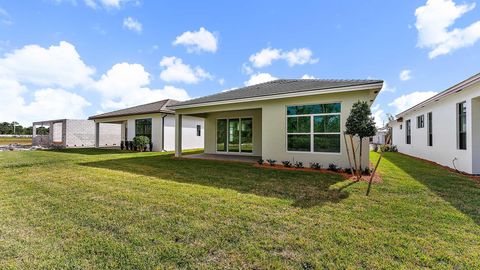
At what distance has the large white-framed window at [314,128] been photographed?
8898mm

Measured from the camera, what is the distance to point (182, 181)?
22.6ft

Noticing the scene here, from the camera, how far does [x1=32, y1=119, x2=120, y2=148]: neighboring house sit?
90.1ft

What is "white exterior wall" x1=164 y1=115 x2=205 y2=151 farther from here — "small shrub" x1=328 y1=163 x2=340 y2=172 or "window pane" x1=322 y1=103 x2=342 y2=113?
"small shrub" x1=328 y1=163 x2=340 y2=172

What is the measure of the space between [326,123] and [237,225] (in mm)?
6743

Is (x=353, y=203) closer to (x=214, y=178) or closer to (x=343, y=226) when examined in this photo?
(x=343, y=226)

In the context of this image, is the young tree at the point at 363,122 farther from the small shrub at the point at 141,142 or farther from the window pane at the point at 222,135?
the small shrub at the point at 141,142

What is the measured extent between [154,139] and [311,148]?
13.9 meters

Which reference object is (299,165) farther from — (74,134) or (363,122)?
(74,134)

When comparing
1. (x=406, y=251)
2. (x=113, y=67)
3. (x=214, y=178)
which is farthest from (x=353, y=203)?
(x=113, y=67)

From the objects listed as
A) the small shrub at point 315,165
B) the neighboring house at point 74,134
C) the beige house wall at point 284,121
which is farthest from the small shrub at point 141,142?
the small shrub at point 315,165

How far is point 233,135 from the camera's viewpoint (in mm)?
14984

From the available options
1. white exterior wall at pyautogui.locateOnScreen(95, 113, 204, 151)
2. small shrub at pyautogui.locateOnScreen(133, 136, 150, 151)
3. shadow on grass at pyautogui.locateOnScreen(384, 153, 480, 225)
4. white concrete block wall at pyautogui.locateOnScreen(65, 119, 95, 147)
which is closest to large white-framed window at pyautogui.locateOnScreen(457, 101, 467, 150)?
shadow on grass at pyautogui.locateOnScreen(384, 153, 480, 225)

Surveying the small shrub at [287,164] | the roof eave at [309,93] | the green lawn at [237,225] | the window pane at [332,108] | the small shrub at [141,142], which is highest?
the roof eave at [309,93]

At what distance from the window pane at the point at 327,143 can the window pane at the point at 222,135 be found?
7.20 metres
